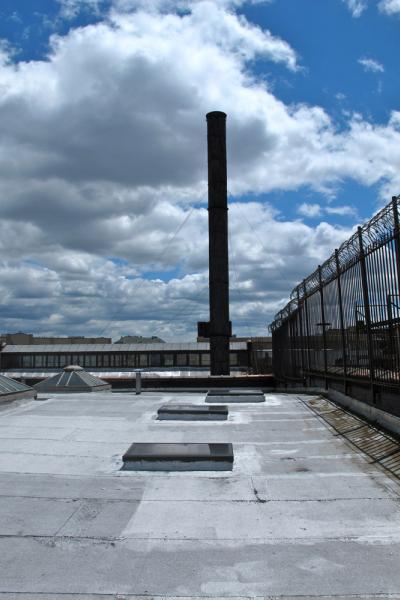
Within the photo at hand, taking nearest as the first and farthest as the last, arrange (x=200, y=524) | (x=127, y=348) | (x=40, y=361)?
(x=200, y=524) → (x=127, y=348) → (x=40, y=361)

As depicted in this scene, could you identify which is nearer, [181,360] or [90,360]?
[90,360]

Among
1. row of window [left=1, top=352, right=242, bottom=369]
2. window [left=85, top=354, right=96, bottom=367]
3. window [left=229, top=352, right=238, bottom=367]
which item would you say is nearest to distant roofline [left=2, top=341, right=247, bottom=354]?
row of window [left=1, top=352, right=242, bottom=369]

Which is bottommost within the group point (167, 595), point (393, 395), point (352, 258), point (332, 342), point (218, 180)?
point (167, 595)

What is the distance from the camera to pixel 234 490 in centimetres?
594

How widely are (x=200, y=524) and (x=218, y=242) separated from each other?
34.7 meters

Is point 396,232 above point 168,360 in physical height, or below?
above

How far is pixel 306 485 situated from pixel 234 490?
87 cm

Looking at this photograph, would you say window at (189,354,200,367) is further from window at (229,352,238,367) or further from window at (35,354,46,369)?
window at (35,354,46,369)

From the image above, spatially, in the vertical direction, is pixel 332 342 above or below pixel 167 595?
above

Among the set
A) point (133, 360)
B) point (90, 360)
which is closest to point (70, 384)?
point (133, 360)

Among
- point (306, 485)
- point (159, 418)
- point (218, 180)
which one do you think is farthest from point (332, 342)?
point (218, 180)

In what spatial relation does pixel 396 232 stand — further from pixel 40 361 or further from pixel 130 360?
pixel 40 361

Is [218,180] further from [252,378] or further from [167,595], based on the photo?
[167,595]

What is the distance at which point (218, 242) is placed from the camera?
39.0 metres
